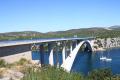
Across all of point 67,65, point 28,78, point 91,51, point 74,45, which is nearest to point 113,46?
point 91,51

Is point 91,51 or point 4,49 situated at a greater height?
point 4,49

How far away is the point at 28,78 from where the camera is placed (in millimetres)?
18688

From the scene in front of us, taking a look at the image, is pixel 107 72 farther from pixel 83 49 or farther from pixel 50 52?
pixel 83 49

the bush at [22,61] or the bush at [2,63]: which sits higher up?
the bush at [2,63]

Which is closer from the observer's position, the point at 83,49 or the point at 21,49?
the point at 21,49

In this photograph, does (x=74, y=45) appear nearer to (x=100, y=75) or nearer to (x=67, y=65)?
(x=67, y=65)

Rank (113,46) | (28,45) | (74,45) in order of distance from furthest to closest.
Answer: (113,46) < (74,45) < (28,45)

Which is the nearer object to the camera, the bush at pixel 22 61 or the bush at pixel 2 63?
the bush at pixel 2 63

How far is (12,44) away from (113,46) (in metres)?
165

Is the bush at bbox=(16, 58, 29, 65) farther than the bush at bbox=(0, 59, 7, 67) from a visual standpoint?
Yes

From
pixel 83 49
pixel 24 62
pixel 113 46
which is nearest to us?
pixel 24 62

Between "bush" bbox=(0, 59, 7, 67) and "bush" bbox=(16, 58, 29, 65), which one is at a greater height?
"bush" bbox=(0, 59, 7, 67)

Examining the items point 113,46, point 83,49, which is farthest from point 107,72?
point 113,46

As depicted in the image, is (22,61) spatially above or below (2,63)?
below
